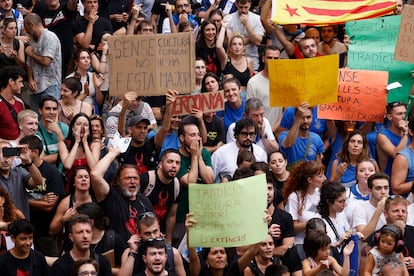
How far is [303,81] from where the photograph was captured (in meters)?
16.4

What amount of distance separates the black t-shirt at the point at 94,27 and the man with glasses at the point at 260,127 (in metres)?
3.74

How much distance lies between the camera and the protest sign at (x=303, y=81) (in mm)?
16344

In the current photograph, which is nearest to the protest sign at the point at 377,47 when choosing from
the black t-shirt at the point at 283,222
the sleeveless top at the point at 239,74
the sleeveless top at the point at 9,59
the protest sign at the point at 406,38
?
the protest sign at the point at 406,38

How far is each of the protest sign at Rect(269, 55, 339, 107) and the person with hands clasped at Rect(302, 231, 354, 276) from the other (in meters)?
2.81

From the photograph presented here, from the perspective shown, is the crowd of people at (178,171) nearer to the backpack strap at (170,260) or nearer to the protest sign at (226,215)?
the backpack strap at (170,260)

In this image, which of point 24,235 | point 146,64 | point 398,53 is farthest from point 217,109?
point 24,235

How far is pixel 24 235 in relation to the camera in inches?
515

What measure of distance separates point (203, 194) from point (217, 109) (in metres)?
2.63

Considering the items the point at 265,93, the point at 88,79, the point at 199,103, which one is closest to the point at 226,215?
the point at 199,103

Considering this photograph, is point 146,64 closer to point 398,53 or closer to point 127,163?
point 127,163

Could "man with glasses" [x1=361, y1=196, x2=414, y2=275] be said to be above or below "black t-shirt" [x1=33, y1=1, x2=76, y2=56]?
below

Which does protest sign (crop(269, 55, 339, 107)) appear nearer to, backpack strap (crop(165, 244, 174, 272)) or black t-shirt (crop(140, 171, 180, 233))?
black t-shirt (crop(140, 171, 180, 233))

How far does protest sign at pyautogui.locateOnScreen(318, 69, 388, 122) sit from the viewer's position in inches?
658

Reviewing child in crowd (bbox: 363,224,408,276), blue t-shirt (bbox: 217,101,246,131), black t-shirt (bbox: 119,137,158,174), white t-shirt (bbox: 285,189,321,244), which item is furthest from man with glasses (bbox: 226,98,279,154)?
child in crowd (bbox: 363,224,408,276)
